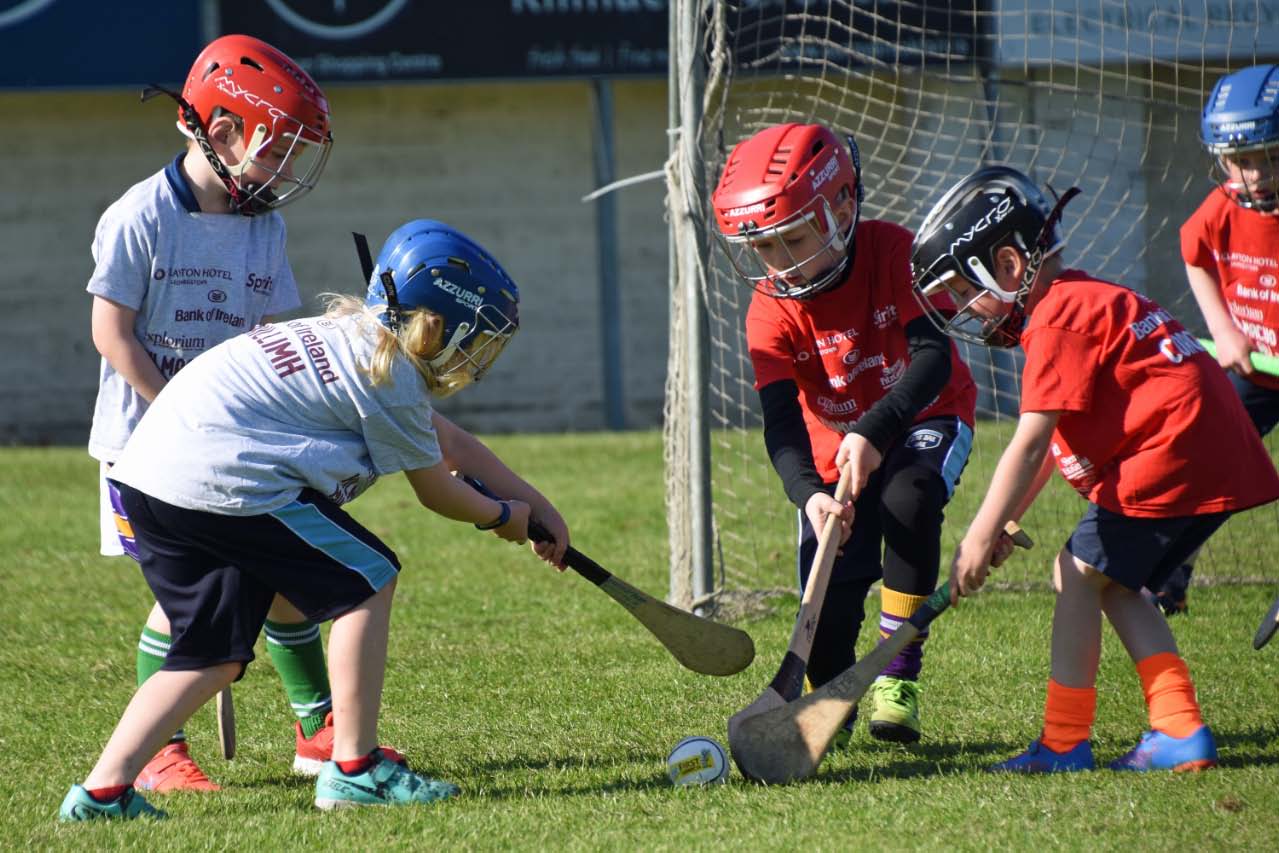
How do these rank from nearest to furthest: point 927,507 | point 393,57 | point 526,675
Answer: point 927,507 < point 526,675 < point 393,57

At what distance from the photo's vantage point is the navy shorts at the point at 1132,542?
3.16 meters

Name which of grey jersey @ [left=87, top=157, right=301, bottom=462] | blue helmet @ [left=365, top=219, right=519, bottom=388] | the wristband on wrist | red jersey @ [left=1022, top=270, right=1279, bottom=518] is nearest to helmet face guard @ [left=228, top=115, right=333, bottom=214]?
grey jersey @ [left=87, top=157, right=301, bottom=462]

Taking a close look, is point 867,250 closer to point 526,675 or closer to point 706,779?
point 706,779

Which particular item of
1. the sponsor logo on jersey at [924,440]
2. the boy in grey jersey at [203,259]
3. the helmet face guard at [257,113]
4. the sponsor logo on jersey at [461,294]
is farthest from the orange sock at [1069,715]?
the helmet face guard at [257,113]

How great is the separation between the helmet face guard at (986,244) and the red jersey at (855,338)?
1.33ft

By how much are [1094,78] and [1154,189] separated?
0.71 m

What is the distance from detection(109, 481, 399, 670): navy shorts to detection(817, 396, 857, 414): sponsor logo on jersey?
1.29 meters

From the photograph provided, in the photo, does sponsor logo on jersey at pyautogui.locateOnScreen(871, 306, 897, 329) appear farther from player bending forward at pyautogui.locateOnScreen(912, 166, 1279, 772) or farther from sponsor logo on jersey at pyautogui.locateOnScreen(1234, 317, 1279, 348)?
sponsor logo on jersey at pyautogui.locateOnScreen(1234, 317, 1279, 348)

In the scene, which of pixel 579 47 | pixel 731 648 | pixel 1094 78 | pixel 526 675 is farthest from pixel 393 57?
pixel 731 648

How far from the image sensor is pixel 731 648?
3656 millimetres

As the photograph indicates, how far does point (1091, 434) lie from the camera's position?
3.19 metres

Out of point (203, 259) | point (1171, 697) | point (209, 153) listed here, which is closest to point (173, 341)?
point (203, 259)

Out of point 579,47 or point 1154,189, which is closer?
point 1154,189

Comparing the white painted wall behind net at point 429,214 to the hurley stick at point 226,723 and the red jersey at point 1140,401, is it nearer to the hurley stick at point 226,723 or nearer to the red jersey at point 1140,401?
the hurley stick at point 226,723
